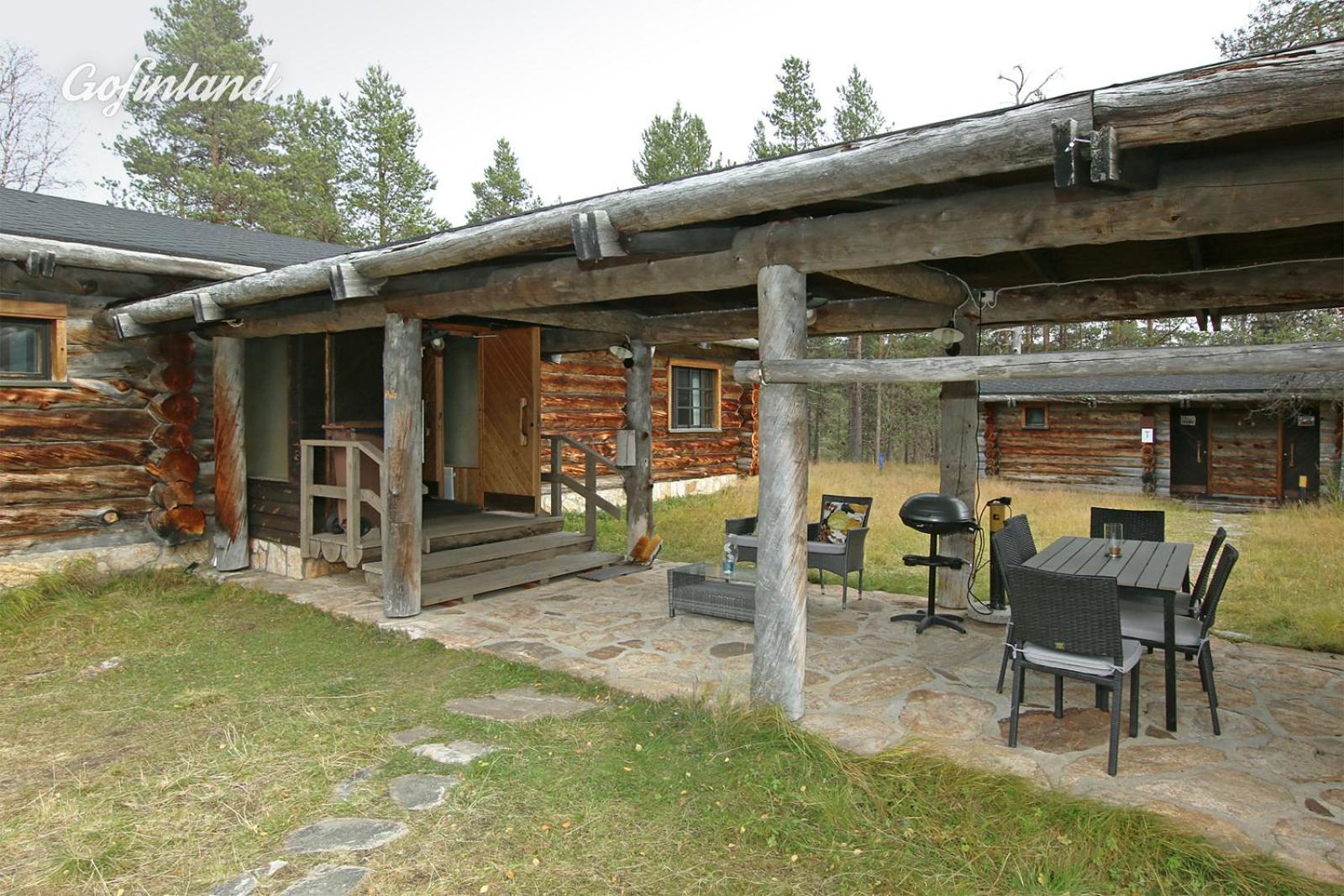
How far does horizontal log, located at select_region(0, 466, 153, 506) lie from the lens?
7.13m

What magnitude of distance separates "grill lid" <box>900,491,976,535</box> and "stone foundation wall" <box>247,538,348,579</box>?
542 centimetres

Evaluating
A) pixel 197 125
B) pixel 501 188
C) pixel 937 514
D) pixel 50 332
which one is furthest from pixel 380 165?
pixel 937 514

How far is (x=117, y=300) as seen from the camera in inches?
301

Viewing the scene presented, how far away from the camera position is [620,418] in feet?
42.4

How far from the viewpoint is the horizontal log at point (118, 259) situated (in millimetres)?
6218

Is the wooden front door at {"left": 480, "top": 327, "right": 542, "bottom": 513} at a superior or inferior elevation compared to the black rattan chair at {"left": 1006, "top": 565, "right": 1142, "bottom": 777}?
superior

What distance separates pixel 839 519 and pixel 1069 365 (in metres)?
3.61

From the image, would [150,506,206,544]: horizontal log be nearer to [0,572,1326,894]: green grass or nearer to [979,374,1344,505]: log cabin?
[0,572,1326,894]: green grass

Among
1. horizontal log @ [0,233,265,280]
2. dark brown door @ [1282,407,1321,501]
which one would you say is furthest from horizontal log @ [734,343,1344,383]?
dark brown door @ [1282,407,1321,501]

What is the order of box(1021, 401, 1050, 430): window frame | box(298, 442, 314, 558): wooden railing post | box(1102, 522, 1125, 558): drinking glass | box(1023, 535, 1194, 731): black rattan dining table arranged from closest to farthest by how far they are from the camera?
1. box(1023, 535, 1194, 731): black rattan dining table
2. box(1102, 522, 1125, 558): drinking glass
3. box(298, 442, 314, 558): wooden railing post
4. box(1021, 401, 1050, 430): window frame

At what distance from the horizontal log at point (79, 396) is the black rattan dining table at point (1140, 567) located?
7.86m

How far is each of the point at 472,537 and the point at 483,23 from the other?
22.5 metres

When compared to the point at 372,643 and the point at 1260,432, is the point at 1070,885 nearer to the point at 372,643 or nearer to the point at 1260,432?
the point at 372,643

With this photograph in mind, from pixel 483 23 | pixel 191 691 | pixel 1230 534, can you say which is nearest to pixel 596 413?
pixel 191 691
